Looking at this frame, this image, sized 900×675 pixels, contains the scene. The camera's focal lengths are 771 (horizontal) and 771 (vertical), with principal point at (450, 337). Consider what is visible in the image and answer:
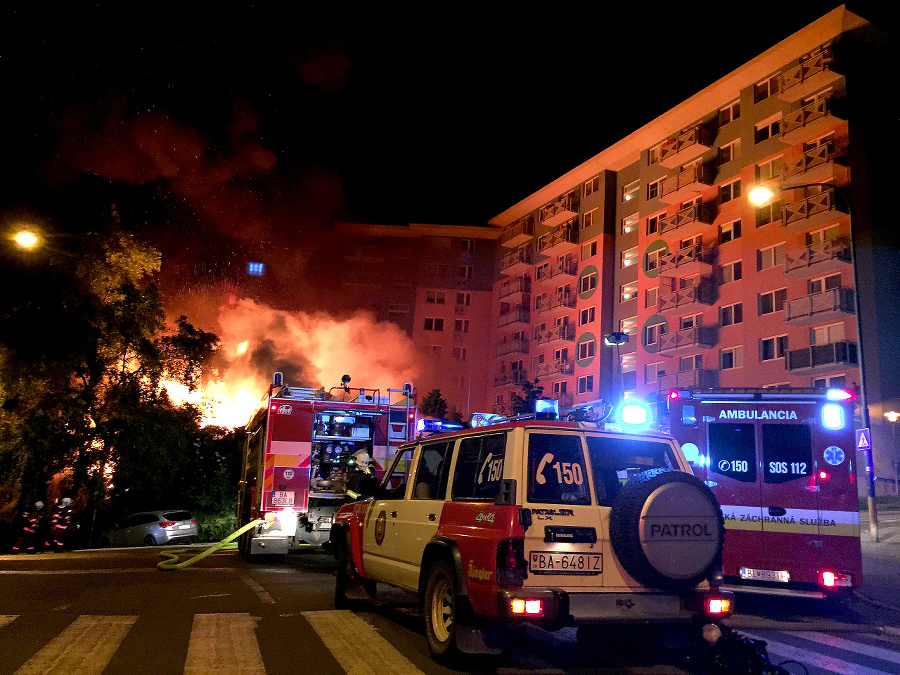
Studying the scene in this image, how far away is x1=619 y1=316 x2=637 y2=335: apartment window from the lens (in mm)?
39875

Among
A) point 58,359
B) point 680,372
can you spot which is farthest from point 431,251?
point 58,359

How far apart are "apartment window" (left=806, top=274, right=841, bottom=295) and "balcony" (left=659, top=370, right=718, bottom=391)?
18.6 ft

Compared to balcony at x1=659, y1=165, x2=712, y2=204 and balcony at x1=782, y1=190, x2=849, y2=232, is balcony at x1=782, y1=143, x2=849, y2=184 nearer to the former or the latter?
balcony at x1=782, y1=190, x2=849, y2=232

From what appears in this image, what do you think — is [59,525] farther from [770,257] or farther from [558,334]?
[558,334]

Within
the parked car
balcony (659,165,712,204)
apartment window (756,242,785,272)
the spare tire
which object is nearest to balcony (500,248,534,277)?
balcony (659,165,712,204)

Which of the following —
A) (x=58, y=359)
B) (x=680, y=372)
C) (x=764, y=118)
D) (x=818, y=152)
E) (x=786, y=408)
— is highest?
(x=764, y=118)

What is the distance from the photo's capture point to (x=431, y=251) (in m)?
54.5

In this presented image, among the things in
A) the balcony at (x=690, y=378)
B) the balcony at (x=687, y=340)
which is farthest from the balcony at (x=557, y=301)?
the balcony at (x=690, y=378)

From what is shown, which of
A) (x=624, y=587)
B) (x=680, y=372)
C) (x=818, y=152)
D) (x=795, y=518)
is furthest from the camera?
(x=680, y=372)

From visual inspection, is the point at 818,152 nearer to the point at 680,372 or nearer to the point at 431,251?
the point at 680,372

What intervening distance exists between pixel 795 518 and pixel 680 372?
1084 inches

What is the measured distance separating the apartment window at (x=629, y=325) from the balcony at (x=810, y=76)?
13.1m

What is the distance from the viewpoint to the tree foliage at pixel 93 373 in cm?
2298

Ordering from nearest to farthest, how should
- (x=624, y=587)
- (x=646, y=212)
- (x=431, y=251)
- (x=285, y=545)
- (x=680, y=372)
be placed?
1. (x=624, y=587)
2. (x=285, y=545)
3. (x=680, y=372)
4. (x=646, y=212)
5. (x=431, y=251)
